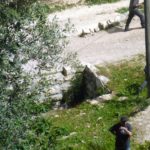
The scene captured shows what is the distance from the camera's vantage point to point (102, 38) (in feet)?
57.0

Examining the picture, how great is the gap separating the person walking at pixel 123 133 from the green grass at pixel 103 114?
2.90ft

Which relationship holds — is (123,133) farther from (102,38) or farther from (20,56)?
(102,38)

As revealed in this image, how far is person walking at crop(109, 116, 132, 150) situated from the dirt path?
5166 millimetres

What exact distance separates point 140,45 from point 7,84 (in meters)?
7.75

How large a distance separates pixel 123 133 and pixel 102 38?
7.49 m

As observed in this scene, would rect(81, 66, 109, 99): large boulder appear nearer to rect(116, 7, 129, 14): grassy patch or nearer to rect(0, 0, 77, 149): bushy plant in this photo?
rect(0, 0, 77, 149): bushy plant

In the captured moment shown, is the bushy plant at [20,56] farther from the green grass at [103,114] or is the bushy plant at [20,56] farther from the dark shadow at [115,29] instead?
the dark shadow at [115,29]

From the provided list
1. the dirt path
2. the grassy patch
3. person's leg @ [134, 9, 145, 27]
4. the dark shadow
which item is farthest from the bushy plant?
the grassy patch

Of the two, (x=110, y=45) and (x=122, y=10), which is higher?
(x=122, y=10)

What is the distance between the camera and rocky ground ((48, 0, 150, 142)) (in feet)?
51.9

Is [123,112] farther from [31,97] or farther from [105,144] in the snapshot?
[31,97]

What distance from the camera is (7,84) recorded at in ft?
29.7

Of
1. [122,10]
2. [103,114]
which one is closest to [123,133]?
[103,114]

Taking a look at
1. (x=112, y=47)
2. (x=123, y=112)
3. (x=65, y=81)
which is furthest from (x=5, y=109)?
(x=112, y=47)
